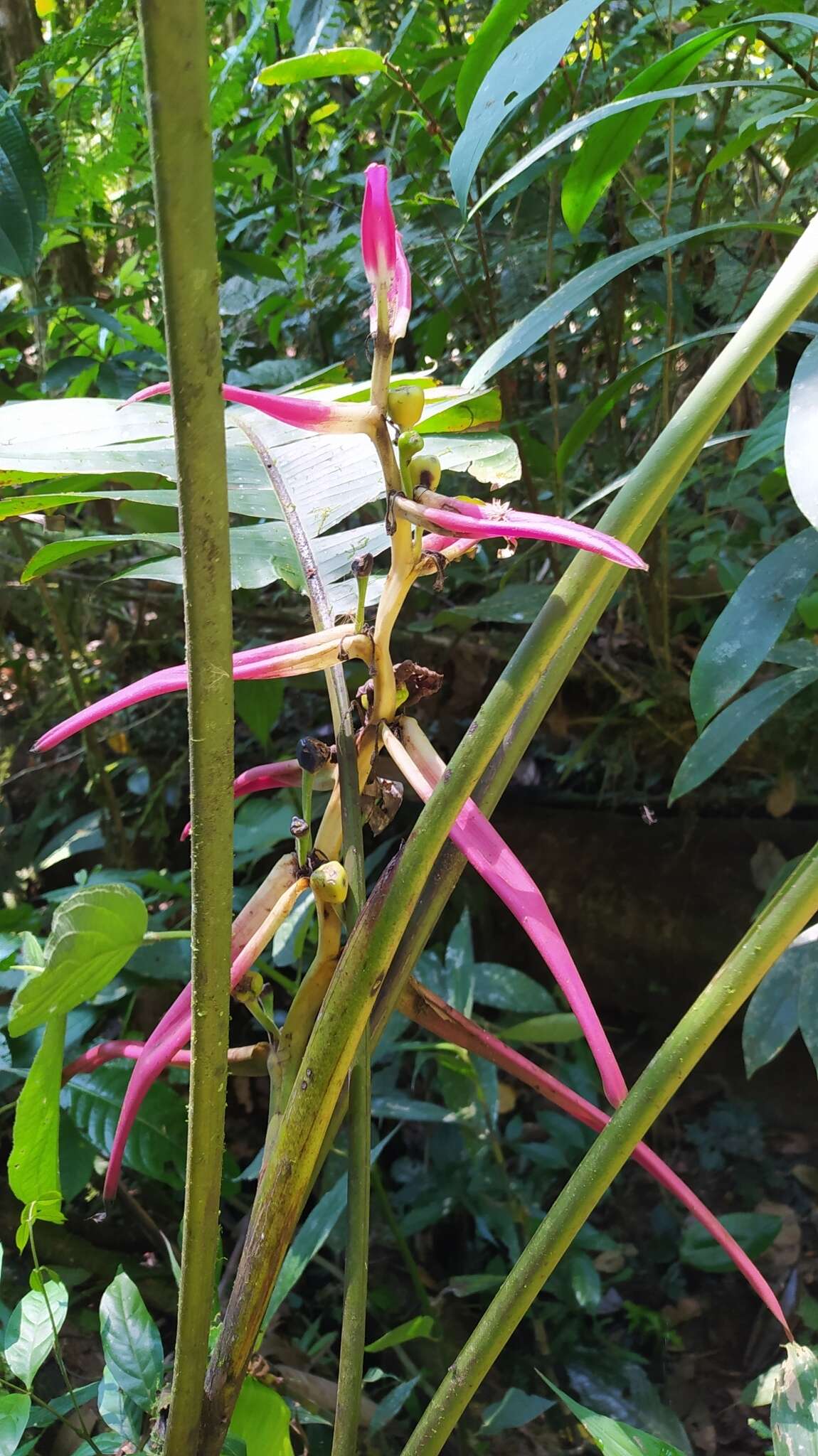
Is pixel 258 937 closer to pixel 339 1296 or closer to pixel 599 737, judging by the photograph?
pixel 339 1296

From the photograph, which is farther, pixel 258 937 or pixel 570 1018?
pixel 570 1018

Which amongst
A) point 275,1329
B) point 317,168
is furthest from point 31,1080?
point 317,168

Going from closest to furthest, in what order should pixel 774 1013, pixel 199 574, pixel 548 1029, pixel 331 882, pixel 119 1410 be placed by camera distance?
pixel 199 574
pixel 331 882
pixel 119 1410
pixel 774 1013
pixel 548 1029

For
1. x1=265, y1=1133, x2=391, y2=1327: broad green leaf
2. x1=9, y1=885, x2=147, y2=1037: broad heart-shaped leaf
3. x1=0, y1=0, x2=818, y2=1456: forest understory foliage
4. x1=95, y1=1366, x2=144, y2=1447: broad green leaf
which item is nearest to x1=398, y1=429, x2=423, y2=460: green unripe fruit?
x1=0, y1=0, x2=818, y2=1456: forest understory foliage

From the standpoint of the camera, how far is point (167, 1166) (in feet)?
2.71

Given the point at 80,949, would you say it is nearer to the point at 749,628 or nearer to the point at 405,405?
the point at 405,405

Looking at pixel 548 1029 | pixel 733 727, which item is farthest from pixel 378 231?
pixel 548 1029

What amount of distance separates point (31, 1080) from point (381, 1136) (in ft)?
2.49

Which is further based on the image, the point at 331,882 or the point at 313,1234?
the point at 313,1234

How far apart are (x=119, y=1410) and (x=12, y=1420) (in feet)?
0.22

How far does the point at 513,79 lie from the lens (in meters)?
0.39

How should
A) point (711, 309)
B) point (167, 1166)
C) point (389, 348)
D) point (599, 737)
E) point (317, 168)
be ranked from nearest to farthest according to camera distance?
point (389, 348)
point (167, 1166)
point (711, 309)
point (599, 737)
point (317, 168)

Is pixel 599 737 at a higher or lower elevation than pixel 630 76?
lower

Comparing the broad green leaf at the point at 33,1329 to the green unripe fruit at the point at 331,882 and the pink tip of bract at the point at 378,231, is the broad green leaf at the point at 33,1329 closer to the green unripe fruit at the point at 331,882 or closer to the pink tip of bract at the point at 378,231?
the green unripe fruit at the point at 331,882
